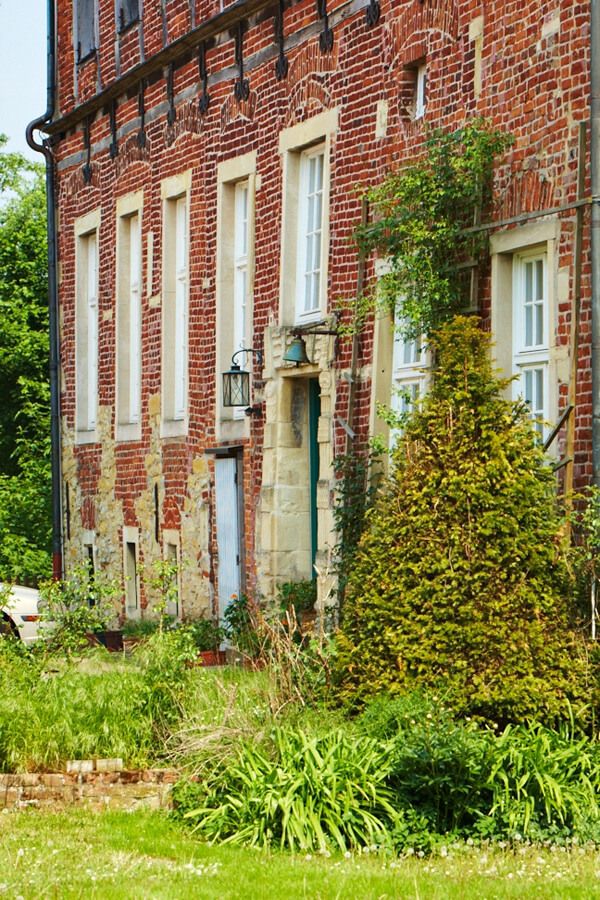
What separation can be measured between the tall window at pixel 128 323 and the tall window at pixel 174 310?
1.58m

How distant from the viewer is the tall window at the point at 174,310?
70.2ft

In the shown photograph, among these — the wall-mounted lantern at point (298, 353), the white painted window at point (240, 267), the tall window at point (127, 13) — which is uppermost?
the tall window at point (127, 13)

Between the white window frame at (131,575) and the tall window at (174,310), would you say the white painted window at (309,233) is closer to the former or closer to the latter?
the tall window at (174,310)

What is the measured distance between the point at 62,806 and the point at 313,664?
222 centimetres

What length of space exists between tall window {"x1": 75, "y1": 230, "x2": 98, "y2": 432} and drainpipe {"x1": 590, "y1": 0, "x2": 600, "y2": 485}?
13527 mm

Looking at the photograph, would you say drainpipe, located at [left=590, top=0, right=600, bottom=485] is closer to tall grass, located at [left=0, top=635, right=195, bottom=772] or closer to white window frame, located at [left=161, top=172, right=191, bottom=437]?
tall grass, located at [left=0, top=635, right=195, bottom=772]

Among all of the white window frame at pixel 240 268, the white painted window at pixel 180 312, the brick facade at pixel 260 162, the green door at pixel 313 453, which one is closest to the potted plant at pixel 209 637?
the brick facade at pixel 260 162

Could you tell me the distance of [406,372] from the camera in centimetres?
1557

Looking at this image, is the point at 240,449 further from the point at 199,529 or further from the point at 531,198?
the point at 531,198

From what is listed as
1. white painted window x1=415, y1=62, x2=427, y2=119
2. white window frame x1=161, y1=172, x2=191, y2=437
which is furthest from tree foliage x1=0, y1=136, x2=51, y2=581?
white painted window x1=415, y1=62, x2=427, y2=119

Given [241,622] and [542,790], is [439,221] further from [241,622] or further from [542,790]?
[542,790]

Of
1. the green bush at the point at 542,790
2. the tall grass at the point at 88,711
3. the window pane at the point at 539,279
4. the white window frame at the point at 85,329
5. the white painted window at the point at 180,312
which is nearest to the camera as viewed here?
the green bush at the point at 542,790

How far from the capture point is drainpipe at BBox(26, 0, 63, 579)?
84.3 ft

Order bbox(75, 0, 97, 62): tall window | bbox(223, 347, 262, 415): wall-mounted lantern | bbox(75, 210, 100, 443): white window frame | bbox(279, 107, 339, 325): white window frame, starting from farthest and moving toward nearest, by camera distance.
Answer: bbox(75, 210, 100, 443): white window frame < bbox(75, 0, 97, 62): tall window < bbox(223, 347, 262, 415): wall-mounted lantern < bbox(279, 107, 339, 325): white window frame
